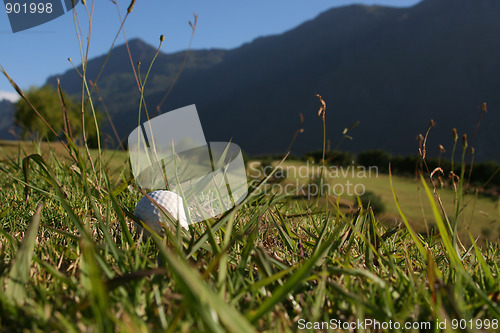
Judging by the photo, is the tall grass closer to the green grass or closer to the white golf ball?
the white golf ball

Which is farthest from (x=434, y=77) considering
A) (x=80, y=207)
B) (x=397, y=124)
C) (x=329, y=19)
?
(x=80, y=207)

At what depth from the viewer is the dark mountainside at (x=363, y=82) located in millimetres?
61469

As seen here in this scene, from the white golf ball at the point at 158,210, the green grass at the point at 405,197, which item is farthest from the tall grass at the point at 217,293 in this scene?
the green grass at the point at 405,197

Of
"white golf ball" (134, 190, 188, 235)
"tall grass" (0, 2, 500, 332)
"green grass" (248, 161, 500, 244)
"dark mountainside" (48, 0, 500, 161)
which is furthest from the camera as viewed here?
"dark mountainside" (48, 0, 500, 161)

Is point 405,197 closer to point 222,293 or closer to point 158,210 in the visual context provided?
point 158,210

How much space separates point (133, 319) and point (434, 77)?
75.4m

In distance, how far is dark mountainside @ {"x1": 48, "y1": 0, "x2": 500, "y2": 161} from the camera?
61.5 metres

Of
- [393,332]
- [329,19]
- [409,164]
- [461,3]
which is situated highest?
[329,19]

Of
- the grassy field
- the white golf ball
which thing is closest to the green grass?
the white golf ball

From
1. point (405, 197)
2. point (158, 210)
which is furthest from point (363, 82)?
point (158, 210)

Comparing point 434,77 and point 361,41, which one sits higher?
point 361,41

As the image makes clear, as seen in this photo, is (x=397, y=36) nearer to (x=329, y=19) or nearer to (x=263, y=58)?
(x=329, y=19)

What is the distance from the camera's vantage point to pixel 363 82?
250 ft

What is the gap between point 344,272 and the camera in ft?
2.65
